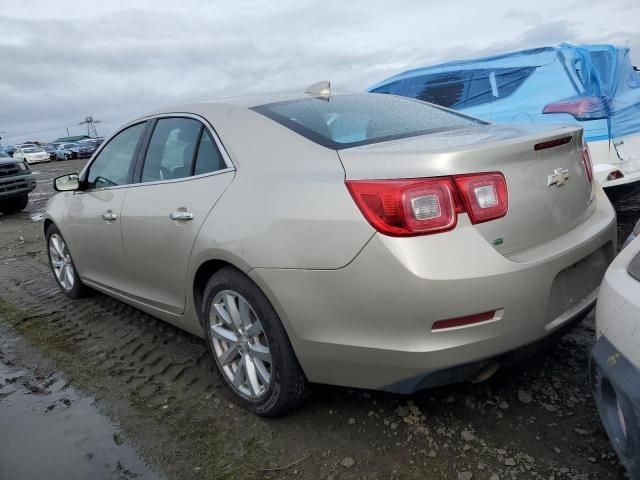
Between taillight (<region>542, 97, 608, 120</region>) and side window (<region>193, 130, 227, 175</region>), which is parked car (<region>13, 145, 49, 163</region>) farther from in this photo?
side window (<region>193, 130, 227, 175</region>)

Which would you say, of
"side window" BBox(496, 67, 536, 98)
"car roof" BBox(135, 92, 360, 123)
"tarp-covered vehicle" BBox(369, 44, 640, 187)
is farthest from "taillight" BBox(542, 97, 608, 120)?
"car roof" BBox(135, 92, 360, 123)

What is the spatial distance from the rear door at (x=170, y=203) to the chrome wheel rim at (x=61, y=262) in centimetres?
150

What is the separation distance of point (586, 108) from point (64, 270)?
465 centimetres

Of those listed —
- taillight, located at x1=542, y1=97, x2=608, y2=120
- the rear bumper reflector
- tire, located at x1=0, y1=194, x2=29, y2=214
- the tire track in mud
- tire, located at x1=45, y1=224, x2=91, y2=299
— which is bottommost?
tire, located at x1=0, y1=194, x2=29, y2=214

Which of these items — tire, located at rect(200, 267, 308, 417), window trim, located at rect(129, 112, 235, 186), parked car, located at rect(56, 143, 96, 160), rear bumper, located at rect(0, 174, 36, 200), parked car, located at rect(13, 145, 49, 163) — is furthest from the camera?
parked car, located at rect(56, 143, 96, 160)

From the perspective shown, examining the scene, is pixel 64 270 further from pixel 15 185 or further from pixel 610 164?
pixel 15 185

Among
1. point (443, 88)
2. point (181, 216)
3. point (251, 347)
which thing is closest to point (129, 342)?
point (181, 216)

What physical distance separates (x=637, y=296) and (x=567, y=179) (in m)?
0.86

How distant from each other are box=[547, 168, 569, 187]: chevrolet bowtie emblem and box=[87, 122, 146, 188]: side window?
8.09ft

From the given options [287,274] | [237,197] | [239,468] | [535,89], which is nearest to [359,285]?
[287,274]

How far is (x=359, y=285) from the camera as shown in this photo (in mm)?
1985

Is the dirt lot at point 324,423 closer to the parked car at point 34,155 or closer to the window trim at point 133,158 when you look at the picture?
the window trim at point 133,158

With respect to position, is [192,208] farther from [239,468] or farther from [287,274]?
[239,468]

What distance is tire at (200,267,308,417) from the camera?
2.32m
